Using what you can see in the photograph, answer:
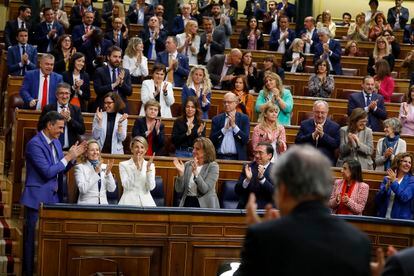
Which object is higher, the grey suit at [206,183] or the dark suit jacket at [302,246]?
the dark suit jacket at [302,246]

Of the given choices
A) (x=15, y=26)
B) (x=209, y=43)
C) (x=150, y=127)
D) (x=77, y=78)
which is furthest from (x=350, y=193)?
(x=15, y=26)

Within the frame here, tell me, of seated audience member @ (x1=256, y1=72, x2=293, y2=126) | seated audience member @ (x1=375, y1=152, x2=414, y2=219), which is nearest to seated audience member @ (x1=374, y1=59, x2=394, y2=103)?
seated audience member @ (x1=256, y1=72, x2=293, y2=126)

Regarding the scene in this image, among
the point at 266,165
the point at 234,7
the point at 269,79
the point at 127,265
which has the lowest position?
the point at 127,265

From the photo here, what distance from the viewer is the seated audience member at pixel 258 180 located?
8016 mm

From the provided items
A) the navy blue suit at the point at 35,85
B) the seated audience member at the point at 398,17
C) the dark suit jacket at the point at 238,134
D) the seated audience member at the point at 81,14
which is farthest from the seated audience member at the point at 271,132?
the seated audience member at the point at 398,17

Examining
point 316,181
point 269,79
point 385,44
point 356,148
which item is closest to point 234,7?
point 385,44

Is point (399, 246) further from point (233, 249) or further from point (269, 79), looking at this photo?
point (269, 79)

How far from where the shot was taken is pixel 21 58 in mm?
10984

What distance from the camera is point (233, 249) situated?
737cm

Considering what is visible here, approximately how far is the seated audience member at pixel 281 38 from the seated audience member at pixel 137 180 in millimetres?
6084

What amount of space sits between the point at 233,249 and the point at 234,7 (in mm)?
8893

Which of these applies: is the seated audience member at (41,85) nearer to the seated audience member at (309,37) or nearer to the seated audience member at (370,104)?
the seated audience member at (370,104)

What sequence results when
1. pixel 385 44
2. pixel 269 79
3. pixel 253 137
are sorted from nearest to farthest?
pixel 253 137
pixel 269 79
pixel 385 44

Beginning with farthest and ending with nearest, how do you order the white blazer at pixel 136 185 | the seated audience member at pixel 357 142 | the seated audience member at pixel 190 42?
1. the seated audience member at pixel 190 42
2. the seated audience member at pixel 357 142
3. the white blazer at pixel 136 185
